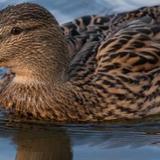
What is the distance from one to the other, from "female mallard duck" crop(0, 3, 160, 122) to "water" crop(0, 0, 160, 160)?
0.53 ft

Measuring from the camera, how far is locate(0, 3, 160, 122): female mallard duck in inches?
436

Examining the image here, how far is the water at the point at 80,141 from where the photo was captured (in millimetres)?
10203

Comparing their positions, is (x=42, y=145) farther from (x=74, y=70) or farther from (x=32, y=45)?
(x=32, y=45)

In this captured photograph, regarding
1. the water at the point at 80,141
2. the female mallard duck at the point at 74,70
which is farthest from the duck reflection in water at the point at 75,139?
the female mallard duck at the point at 74,70

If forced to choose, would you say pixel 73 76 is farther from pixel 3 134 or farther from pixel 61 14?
pixel 61 14

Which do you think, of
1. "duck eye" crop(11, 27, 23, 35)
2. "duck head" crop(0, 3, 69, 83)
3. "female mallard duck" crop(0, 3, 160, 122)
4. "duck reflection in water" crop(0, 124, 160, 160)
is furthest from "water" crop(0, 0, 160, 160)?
"duck eye" crop(11, 27, 23, 35)

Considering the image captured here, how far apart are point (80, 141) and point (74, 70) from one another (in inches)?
37.8

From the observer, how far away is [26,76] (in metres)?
11.3

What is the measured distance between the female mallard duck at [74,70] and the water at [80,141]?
0.16 metres

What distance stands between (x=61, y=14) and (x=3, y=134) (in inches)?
151

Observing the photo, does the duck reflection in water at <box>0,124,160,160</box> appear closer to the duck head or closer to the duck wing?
the duck head

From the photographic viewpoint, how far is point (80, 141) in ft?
35.2

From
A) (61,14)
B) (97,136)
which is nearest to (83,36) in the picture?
(97,136)

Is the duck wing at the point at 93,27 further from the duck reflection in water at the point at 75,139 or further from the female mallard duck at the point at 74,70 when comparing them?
the duck reflection in water at the point at 75,139
